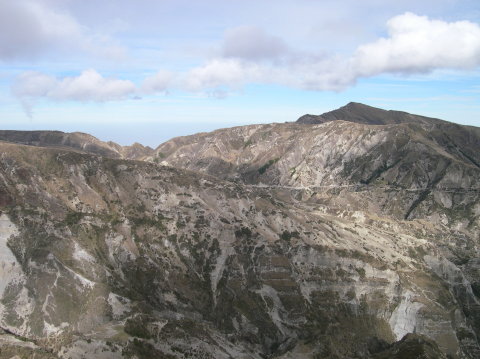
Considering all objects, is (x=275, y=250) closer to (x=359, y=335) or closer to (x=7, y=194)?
(x=359, y=335)

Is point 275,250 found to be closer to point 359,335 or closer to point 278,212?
point 278,212

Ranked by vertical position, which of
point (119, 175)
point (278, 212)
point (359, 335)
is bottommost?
point (359, 335)

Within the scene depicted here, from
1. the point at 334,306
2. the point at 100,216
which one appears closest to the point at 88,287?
the point at 100,216

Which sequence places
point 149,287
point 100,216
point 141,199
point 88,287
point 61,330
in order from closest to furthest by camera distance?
point 61,330
point 88,287
point 149,287
point 100,216
point 141,199

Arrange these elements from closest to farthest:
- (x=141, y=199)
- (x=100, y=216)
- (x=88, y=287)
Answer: (x=88, y=287)
(x=100, y=216)
(x=141, y=199)

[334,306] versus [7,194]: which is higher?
[7,194]

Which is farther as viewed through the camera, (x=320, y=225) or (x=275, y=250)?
(x=320, y=225)

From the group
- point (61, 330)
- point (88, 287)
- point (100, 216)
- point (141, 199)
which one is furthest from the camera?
point (141, 199)

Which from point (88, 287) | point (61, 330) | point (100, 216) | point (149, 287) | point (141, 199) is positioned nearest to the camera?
point (61, 330)

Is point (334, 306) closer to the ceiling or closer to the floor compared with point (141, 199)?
closer to the floor

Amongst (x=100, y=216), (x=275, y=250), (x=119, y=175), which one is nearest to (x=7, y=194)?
(x=100, y=216)
